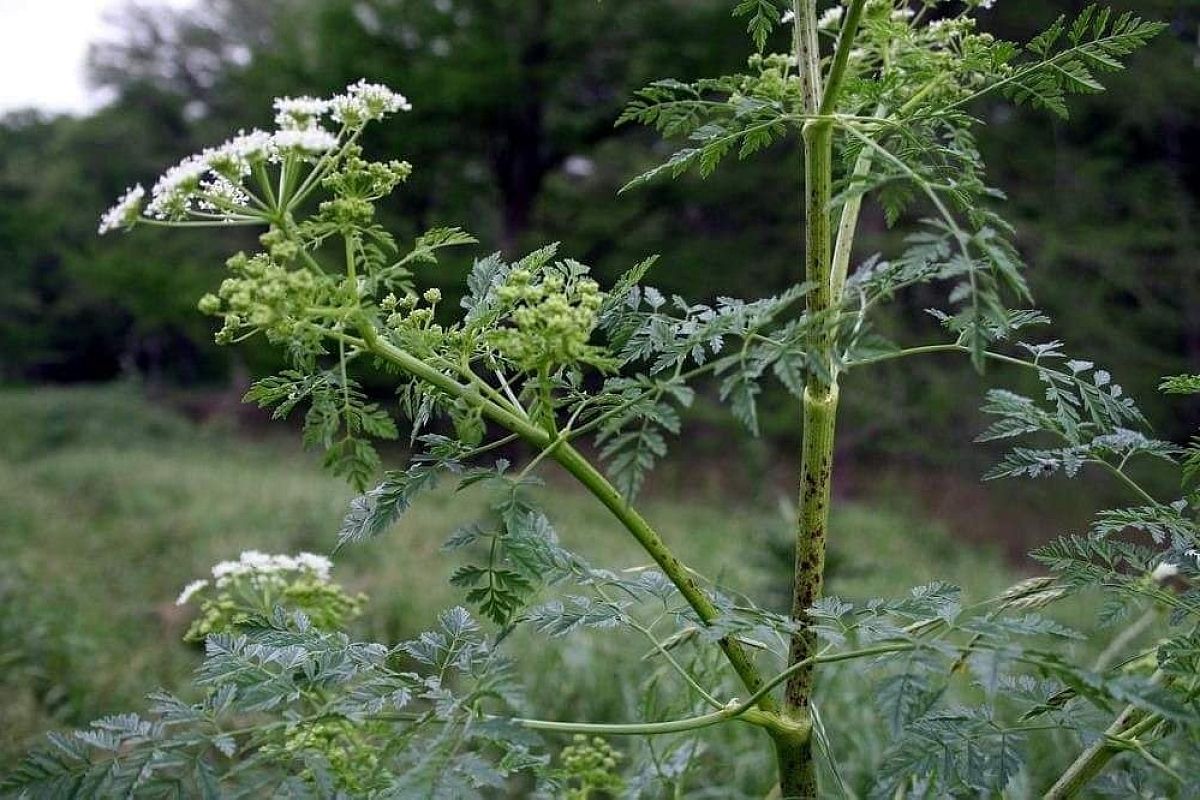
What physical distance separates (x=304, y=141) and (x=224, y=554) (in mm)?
8006

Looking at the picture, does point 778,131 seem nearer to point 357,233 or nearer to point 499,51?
point 357,233

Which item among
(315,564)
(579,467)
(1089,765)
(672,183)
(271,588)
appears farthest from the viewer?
(672,183)

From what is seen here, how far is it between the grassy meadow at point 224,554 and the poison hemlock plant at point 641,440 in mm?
287

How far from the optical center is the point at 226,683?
1161mm

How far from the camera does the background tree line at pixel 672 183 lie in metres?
11.6

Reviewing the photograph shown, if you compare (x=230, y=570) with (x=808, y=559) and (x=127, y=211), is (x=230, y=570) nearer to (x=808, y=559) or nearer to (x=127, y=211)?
(x=127, y=211)

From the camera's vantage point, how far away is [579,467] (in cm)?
109

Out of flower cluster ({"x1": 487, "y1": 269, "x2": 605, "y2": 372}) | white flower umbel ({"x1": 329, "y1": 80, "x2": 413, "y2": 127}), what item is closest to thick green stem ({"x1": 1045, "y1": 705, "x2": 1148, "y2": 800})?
flower cluster ({"x1": 487, "y1": 269, "x2": 605, "y2": 372})

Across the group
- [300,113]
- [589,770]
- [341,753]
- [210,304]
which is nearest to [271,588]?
[341,753]

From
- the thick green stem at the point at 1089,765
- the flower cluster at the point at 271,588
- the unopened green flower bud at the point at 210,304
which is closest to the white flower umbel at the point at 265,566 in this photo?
the flower cluster at the point at 271,588

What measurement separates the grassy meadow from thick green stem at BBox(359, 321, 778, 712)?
0.48 ft

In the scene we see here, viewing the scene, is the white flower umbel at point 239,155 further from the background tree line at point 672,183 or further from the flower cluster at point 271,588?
the background tree line at point 672,183

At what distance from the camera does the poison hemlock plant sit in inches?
38.6

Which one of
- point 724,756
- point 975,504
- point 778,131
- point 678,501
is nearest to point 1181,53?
point 975,504
